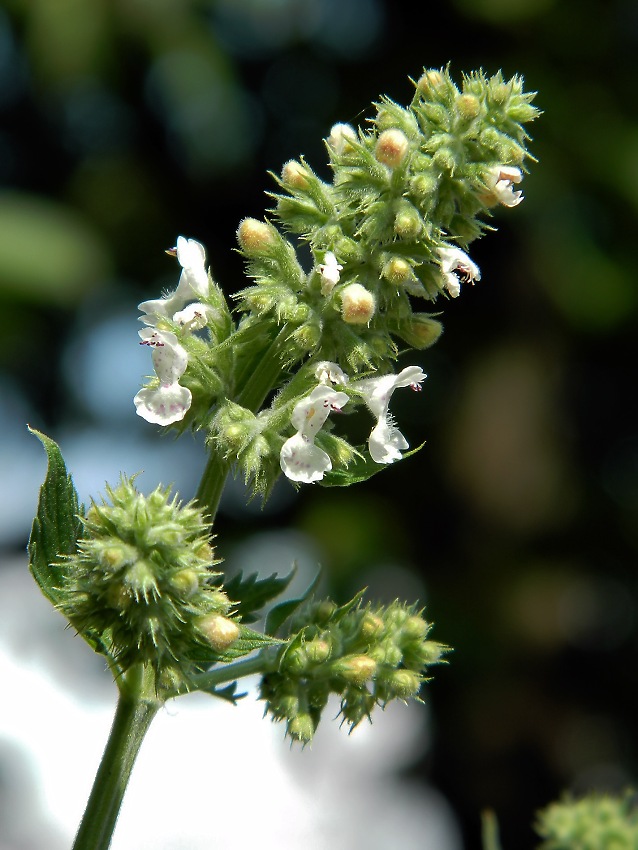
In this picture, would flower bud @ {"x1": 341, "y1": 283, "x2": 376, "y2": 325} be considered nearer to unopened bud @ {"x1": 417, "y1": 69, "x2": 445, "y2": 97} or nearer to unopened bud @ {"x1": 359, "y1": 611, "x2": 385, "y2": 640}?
unopened bud @ {"x1": 417, "y1": 69, "x2": 445, "y2": 97}

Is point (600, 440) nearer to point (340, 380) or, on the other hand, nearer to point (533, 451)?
point (533, 451)

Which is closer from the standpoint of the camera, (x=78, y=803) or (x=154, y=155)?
(x=78, y=803)

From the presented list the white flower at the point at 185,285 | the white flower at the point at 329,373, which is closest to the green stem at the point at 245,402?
the white flower at the point at 329,373

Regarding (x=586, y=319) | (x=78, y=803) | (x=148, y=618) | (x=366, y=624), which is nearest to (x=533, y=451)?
(x=586, y=319)

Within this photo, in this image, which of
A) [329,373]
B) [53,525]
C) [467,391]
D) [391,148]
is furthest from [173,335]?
[467,391]

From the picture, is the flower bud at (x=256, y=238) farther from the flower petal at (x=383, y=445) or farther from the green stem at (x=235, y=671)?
the green stem at (x=235, y=671)

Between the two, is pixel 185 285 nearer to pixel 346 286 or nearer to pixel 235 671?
pixel 346 286

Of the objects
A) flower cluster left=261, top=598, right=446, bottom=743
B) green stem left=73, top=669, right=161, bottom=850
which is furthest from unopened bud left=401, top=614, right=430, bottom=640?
green stem left=73, top=669, right=161, bottom=850
